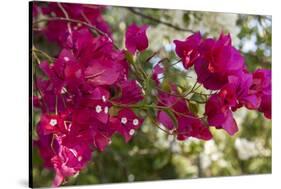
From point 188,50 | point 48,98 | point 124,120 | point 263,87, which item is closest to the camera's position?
point 48,98

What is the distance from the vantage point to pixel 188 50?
8.99 ft

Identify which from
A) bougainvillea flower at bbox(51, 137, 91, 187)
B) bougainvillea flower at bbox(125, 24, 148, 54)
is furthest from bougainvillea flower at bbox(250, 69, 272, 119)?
bougainvillea flower at bbox(51, 137, 91, 187)

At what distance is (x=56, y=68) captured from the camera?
8.30ft

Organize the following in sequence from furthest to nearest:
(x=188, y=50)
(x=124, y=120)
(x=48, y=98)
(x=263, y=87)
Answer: (x=263, y=87) < (x=188, y=50) < (x=124, y=120) < (x=48, y=98)

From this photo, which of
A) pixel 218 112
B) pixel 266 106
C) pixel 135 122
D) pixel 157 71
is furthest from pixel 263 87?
pixel 135 122

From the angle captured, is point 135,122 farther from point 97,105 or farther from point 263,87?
point 263,87

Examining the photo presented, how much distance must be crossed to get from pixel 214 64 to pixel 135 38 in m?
0.33

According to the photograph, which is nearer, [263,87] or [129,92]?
[129,92]

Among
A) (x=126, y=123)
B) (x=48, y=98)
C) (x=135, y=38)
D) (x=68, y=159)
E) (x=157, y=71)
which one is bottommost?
(x=68, y=159)

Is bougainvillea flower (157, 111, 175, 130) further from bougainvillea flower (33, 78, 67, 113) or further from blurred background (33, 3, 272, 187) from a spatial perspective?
bougainvillea flower (33, 78, 67, 113)

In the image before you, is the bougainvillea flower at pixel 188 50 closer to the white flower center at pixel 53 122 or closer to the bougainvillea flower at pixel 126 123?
the bougainvillea flower at pixel 126 123

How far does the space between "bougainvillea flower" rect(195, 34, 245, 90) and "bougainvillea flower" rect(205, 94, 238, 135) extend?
0.06m

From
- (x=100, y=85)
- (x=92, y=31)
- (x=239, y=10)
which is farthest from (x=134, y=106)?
(x=239, y=10)
